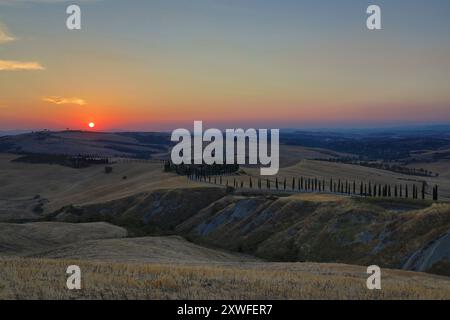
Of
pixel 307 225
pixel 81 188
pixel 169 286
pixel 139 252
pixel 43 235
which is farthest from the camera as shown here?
pixel 81 188

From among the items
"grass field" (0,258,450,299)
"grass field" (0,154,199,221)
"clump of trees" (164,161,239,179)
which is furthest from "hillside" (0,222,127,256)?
"clump of trees" (164,161,239,179)

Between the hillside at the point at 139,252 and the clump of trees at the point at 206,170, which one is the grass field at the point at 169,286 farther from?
the clump of trees at the point at 206,170

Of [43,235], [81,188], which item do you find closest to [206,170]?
[81,188]

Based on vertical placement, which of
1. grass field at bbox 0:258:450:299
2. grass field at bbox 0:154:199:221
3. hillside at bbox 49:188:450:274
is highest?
grass field at bbox 0:258:450:299

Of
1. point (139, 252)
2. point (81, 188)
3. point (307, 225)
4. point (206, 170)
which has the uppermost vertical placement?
point (139, 252)

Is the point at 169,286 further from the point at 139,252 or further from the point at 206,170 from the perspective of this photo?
the point at 206,170

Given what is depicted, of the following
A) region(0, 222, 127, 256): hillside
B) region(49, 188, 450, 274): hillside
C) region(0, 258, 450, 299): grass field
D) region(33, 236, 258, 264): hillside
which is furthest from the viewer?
region(0, 222, 127, 256): hillside

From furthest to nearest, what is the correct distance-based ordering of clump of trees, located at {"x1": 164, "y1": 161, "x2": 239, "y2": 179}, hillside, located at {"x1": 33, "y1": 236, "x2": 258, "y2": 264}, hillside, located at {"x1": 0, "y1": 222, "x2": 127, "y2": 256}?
clump of trees, located at {"x1": 164, "y1": 161, "x2": 239, "y2": 179} → hillside, located at {"x1": 0, "y1": 222, "x2": 127, "y2": 256} → hillside, located at {"x1": 33, "y1": 236, "x2": 258, "y2": 264}

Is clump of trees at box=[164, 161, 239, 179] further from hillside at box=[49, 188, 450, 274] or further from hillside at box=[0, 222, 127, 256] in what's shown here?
hillside at box=[0, 222, 127, 256]

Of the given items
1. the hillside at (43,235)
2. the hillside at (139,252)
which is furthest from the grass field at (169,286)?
the hillside at (43,235)
